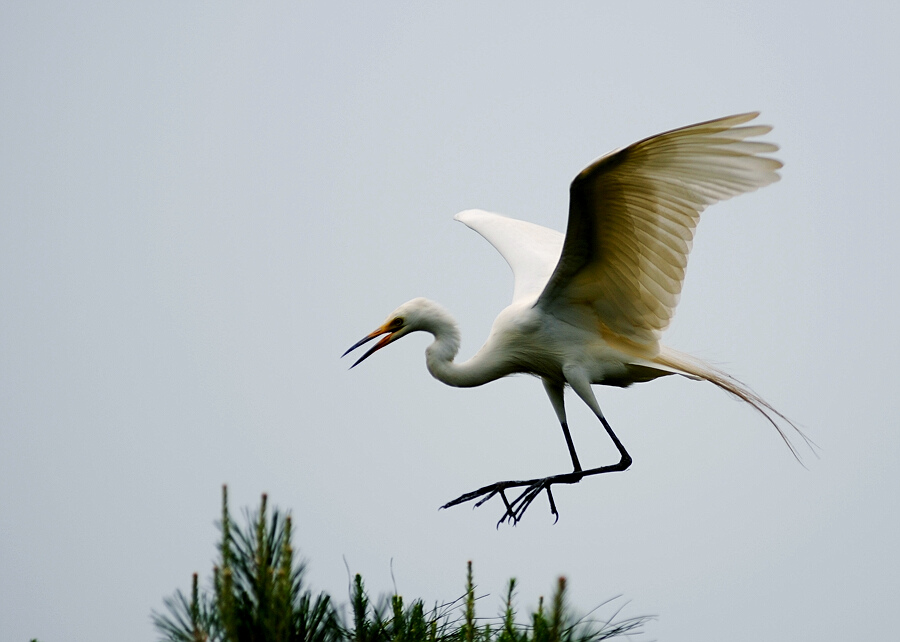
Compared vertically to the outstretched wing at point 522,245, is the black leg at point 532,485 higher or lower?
lower

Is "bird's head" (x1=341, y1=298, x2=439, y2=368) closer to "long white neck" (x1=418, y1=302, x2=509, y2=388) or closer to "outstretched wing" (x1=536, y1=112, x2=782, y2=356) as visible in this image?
"long white neck" (x1=418, y1=302, x2=509, y2=388)

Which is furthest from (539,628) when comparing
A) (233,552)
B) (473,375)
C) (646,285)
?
(473,375)

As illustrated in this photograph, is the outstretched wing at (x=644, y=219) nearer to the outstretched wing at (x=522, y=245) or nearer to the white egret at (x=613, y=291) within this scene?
the white egret at (x=613, y=291)

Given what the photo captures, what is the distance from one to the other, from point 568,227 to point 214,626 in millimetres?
2813

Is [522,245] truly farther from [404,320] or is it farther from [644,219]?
[644,219]

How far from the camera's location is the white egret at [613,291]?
13.4 ft

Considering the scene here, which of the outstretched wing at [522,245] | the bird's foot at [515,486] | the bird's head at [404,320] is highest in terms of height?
the outstretched wing at [522,245]

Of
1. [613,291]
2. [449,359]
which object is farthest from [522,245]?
[613,291]

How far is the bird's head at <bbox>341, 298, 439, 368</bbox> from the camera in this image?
17.3ft

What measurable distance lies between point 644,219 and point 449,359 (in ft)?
4.60

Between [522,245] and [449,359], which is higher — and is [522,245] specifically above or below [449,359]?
above

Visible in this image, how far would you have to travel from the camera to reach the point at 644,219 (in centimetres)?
444

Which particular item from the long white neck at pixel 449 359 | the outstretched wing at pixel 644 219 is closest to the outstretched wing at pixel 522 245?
the long white neck at pixel 449 359

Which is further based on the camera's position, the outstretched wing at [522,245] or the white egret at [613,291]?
the outstretched wing at [522,245]
